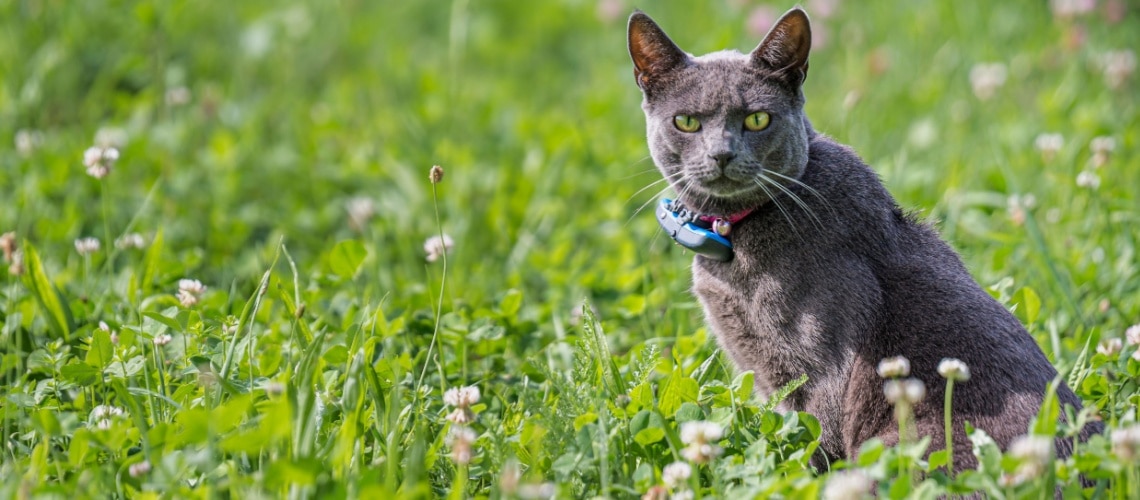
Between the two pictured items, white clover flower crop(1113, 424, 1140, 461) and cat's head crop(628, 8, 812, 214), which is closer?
white clover flower crop(1113, 424, 1140, 461)

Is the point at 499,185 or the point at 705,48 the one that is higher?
the point at 705,48

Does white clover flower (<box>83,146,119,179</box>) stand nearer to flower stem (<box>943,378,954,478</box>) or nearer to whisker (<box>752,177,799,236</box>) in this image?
whisker (<box>752,177,799,236</box>)

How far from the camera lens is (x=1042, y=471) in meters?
1.67

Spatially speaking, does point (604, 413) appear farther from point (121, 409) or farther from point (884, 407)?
point (121, 409)

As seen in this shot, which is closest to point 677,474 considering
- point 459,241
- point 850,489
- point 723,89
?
point 850,489

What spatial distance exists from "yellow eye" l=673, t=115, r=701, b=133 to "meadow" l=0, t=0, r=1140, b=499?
22 centimetres

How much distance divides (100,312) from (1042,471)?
2307mm

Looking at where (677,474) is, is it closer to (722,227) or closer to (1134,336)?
(722,227)

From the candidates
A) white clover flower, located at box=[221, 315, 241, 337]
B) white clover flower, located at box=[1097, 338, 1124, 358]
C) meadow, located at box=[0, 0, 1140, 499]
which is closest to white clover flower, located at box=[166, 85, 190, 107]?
meadow, located at box=[0, 0, 1140, 499]

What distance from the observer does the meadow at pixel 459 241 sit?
77.7 inches

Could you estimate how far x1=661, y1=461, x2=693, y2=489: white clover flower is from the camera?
73.7 inches

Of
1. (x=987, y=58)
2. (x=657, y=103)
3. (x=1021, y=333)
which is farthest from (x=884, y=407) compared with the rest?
(x=987, y=58)

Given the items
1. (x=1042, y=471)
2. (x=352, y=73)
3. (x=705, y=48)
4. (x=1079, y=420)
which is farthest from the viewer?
(x=352, y=73)

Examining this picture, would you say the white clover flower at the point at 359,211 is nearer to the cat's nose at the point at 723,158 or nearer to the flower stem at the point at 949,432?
the cat's nose at the point at 723,158
